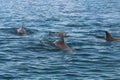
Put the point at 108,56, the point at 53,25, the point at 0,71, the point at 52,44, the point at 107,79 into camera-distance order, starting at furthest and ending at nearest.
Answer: the point at 53,25
the point at 52,44
the point at 108,56
the point at 0,71
the point at 107,79

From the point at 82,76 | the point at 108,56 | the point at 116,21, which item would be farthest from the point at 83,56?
the point at 116,21

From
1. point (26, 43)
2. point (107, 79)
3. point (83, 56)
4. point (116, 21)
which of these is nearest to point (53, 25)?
point (116, 21)

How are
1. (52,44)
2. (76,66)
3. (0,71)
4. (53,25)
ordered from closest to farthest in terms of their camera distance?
(0,71)
(76,66)
(52,44)
(53,25)

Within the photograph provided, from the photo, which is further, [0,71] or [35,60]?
[35,60]

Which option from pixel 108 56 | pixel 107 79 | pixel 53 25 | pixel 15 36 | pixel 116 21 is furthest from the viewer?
pixel 116 21

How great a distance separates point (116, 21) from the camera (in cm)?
4672

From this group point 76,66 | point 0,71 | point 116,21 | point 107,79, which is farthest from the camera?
point 116,21

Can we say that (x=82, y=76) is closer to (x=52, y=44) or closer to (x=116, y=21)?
(x=52, y=44)

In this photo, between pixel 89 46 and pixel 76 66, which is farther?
pixel 89 46

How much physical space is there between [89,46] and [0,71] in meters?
9.39

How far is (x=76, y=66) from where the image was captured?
2303cm

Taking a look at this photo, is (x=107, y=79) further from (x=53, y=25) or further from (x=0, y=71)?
(x=53, y=25)

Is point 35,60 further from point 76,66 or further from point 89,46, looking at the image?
point 89,46

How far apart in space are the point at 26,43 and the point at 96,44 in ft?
16.3
